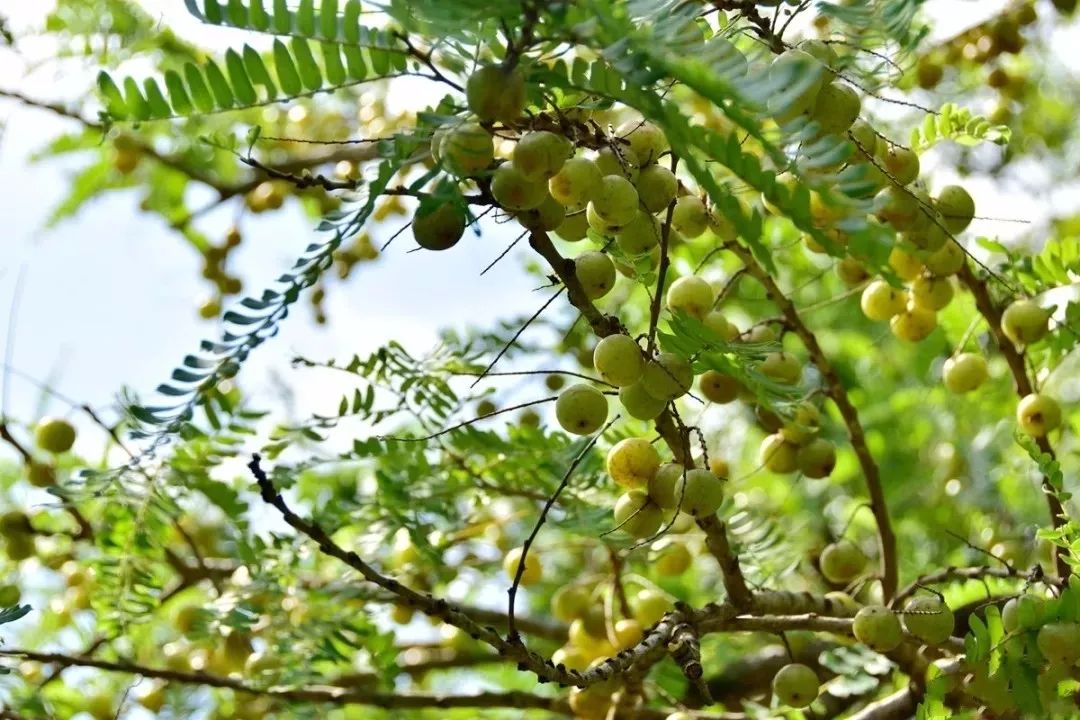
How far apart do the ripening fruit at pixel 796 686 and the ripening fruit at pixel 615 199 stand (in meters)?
0.68

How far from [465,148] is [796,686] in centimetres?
84

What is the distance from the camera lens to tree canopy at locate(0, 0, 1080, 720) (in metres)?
0.87

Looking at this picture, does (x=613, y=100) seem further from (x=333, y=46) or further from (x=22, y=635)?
(x=22, y=635)

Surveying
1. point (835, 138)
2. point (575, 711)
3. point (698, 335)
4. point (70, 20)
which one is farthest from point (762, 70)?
point (70, 20)

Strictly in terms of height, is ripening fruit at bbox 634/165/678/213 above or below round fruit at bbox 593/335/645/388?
above

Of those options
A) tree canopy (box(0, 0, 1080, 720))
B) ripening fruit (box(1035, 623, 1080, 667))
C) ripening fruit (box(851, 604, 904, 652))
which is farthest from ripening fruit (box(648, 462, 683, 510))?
ripening fruit (box(1035, 623, 1080, 667))

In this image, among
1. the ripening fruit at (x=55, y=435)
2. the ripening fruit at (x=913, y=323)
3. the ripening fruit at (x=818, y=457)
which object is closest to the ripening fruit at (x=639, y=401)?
the ripening fruit at (x=818, y=457)

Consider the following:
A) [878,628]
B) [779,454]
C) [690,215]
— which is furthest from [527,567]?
[690,215]

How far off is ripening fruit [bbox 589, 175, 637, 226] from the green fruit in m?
0.09

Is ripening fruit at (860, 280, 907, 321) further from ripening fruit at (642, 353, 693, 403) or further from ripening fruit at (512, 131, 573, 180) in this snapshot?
ripening fruit at (512, 131, 573, 180)

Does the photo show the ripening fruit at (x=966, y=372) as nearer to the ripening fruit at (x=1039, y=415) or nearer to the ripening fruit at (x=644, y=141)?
the ripening fruit at (x=1039, y=415)

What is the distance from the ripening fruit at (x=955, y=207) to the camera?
126 cm

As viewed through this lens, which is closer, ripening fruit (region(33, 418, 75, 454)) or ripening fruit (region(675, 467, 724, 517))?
ripening fruit (region(675, 467, 724, 517))

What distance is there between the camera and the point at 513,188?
87 centimetres
